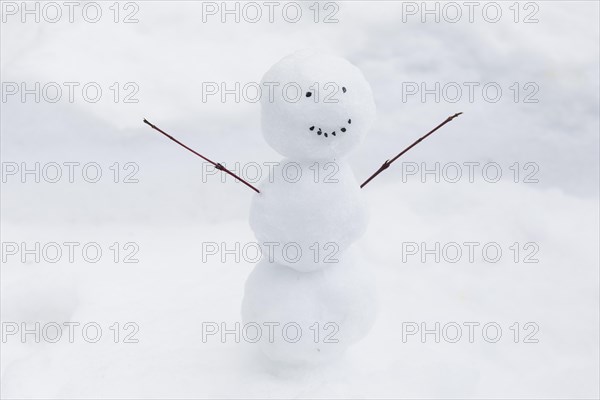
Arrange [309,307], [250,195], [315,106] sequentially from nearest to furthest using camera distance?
[315,106], [309,307], [250,195]

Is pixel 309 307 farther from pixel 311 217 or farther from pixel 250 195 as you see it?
pixel 250 195

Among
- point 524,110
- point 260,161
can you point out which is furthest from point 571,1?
point 260,161

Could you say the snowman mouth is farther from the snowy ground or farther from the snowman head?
the snowy ground

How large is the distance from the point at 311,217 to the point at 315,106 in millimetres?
216

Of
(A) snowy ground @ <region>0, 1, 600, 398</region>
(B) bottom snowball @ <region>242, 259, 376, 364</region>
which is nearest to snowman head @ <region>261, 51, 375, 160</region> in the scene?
(B) bottom snowball @ <region>242, 259, 376, 364</region>

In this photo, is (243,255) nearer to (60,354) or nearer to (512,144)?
(60,354)

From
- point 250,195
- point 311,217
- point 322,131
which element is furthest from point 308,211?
point 250,195

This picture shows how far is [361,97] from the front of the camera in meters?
1.47

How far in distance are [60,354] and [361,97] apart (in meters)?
0.93

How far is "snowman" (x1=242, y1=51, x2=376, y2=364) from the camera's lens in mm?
1443

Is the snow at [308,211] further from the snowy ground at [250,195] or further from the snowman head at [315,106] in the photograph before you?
the snowy ground at [250,195]

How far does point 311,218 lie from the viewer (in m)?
1.51

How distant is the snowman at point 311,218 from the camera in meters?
1.44

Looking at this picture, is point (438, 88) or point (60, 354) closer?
point (60, 354)
